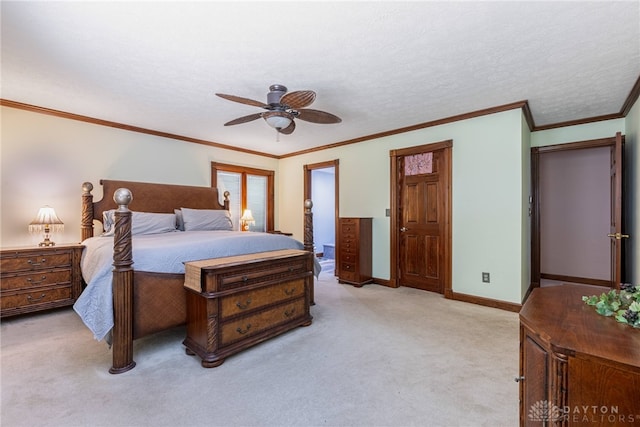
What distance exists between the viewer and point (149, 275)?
7.54 ft

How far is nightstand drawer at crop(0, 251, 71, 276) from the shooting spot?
298cm

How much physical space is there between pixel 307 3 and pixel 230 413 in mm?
2469

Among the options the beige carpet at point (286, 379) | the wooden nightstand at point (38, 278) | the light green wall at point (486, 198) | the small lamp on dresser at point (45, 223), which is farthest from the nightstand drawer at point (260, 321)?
the small lamp on dresser at point (45, 223)

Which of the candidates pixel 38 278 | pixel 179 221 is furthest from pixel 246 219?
pixel 38 278

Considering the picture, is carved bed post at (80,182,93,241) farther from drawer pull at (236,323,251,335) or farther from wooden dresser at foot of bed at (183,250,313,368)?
drawer pull at (236,323,251,335)

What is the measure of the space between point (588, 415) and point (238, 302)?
208 centimetres

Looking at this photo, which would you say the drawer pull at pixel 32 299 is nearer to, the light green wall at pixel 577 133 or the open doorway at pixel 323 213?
the open doorway at pixel 323 213

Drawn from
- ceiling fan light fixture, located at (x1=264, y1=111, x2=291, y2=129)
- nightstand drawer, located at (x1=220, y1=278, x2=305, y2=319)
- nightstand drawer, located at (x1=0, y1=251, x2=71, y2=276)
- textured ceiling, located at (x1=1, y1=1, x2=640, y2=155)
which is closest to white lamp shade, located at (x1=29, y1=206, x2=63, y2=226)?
nightstand drawer, located at (x1=0, y1=251, x2=71, y2=276)

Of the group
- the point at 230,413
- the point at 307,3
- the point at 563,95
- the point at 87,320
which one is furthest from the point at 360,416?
the point at 563,95

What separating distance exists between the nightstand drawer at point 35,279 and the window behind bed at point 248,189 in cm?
250

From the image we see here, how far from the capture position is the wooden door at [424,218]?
13.2 ft

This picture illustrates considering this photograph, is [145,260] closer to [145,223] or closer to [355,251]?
[145,223]

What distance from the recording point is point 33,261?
10.2 ft

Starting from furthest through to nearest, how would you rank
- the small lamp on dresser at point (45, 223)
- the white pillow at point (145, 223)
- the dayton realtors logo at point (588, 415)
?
the white pillow at point (145, 223) < the small lamp on dresser at point (45, 223) < the dayton realtors logo at point (588, 415)
